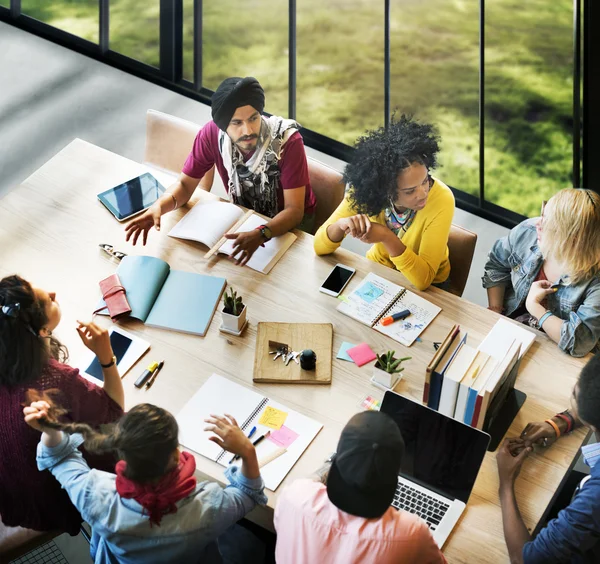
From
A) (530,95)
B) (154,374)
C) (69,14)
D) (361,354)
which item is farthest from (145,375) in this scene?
(69,14)

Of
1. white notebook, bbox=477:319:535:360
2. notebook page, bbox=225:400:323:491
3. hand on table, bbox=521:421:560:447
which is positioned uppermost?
white notebook, bbox=477:319:535:360

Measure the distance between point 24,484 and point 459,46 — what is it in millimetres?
3896

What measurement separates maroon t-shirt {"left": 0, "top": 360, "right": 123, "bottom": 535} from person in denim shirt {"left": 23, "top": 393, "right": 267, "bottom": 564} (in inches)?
2.8

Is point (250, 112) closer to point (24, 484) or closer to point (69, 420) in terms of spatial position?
point (69, 420)

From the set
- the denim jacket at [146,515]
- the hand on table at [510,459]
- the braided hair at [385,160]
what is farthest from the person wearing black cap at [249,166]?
the hand on table at [510,459]

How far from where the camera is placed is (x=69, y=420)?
2.41 meters

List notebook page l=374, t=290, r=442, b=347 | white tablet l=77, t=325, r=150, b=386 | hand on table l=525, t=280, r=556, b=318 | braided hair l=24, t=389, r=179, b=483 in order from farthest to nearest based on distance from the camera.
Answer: hand on table l=525, t=280, r=556, b=318
notebook page l=374, t=290, r=442, b=347
white tablet l=77, t=325, r=150, b=386
braided hair l=24, t=389, r=179, b=483

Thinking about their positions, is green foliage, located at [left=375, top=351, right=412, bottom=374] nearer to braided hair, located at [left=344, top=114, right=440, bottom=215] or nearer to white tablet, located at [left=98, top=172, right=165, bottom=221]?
braided hair, located at [left=344, top=114, right=440, bottom=215]

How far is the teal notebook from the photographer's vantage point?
2.84 metres

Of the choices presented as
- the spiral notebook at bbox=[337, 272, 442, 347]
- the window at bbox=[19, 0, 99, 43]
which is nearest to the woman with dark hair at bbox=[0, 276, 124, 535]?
the spiral notebook at bbox=[337, 272, 442, 347]

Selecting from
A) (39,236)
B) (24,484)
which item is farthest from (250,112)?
(24,484)

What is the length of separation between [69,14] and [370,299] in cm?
363

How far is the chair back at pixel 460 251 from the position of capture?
10.5 feet

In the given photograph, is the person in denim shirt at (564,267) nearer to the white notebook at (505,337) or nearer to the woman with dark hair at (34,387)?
the white notebook at (505,337)
